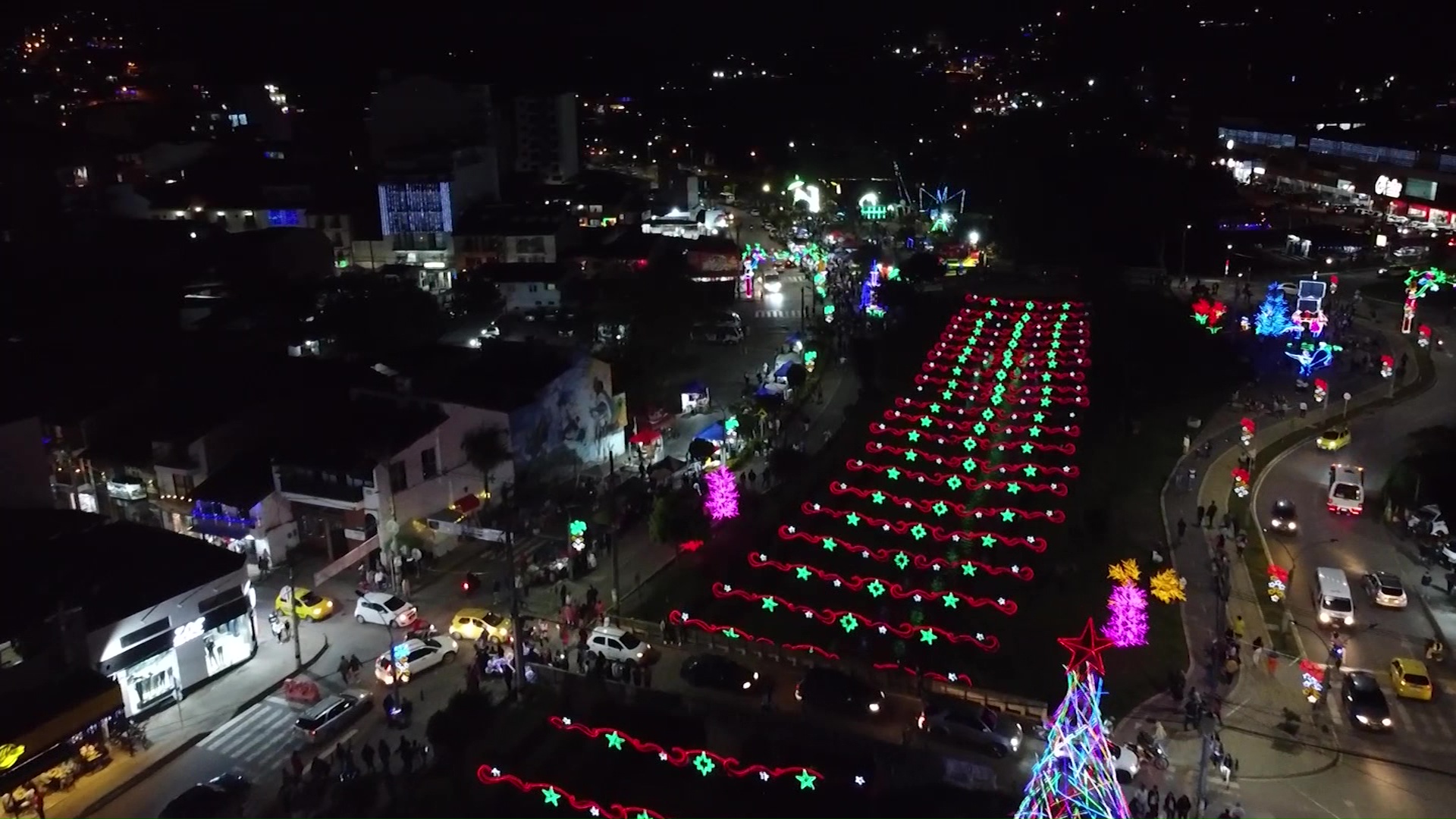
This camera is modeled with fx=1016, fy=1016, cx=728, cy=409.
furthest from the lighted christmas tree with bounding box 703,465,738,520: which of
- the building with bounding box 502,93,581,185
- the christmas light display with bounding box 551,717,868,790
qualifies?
the building with bounding box 502,93,581,185

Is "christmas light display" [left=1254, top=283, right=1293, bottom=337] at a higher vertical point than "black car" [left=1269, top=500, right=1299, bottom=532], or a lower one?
higher

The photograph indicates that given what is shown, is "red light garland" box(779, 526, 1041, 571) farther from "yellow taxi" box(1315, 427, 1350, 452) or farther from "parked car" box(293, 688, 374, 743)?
"yellow taxi" box(1315, 427, 1350, 452)

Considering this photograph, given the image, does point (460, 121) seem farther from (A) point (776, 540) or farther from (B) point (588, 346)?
(A) point (776, 540)

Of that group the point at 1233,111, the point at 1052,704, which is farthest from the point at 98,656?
the point at 1233,111

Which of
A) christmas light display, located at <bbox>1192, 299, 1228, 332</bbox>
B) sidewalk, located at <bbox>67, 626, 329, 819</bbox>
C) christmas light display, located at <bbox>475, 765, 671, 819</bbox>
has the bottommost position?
sidewalk, located at <bbox>67, 626, 329, 819</bbox>

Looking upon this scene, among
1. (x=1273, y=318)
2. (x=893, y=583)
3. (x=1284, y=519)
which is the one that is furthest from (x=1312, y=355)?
(x=893, y=583)

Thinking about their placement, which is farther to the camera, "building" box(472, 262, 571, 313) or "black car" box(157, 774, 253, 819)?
"building" box(472, 262, 571, 313)
